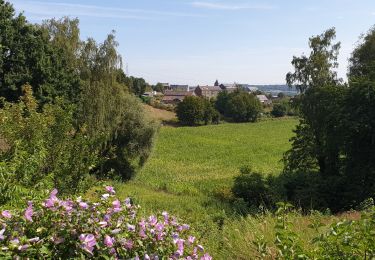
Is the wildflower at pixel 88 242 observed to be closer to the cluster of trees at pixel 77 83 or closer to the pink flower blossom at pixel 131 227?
the pink flower blossom at pixel 131 227

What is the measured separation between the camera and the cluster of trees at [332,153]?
17719mm

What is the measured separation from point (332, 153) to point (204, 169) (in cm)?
1742

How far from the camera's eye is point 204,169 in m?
37.0

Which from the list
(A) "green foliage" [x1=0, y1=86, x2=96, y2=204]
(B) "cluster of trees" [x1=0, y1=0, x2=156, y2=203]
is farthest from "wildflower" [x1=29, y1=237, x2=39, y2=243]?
(B) "cluster of trees" [x1=0, y1=0, x2=156, y2=203]

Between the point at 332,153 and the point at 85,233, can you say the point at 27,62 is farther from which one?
the point at 85,233

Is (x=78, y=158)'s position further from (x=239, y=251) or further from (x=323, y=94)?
(x=323, y=94)

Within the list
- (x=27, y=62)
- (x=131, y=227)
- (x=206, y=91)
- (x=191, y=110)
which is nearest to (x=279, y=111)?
(x=191, y=110)

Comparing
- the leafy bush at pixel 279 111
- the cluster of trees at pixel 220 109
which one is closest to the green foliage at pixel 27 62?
the cluster of trees at pixel 220 109

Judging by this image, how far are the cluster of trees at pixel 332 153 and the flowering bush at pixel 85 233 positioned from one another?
14.1 meters

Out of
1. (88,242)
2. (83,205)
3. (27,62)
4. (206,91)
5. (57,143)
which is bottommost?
(206,91)

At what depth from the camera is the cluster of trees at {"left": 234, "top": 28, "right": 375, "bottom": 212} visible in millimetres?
17719

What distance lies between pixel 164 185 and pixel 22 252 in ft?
83.1

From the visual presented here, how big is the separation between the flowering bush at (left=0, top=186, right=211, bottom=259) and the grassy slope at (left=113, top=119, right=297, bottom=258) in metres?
2.49

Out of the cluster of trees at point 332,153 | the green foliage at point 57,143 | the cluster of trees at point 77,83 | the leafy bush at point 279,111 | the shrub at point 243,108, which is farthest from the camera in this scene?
the leafy bush at point 279,111
